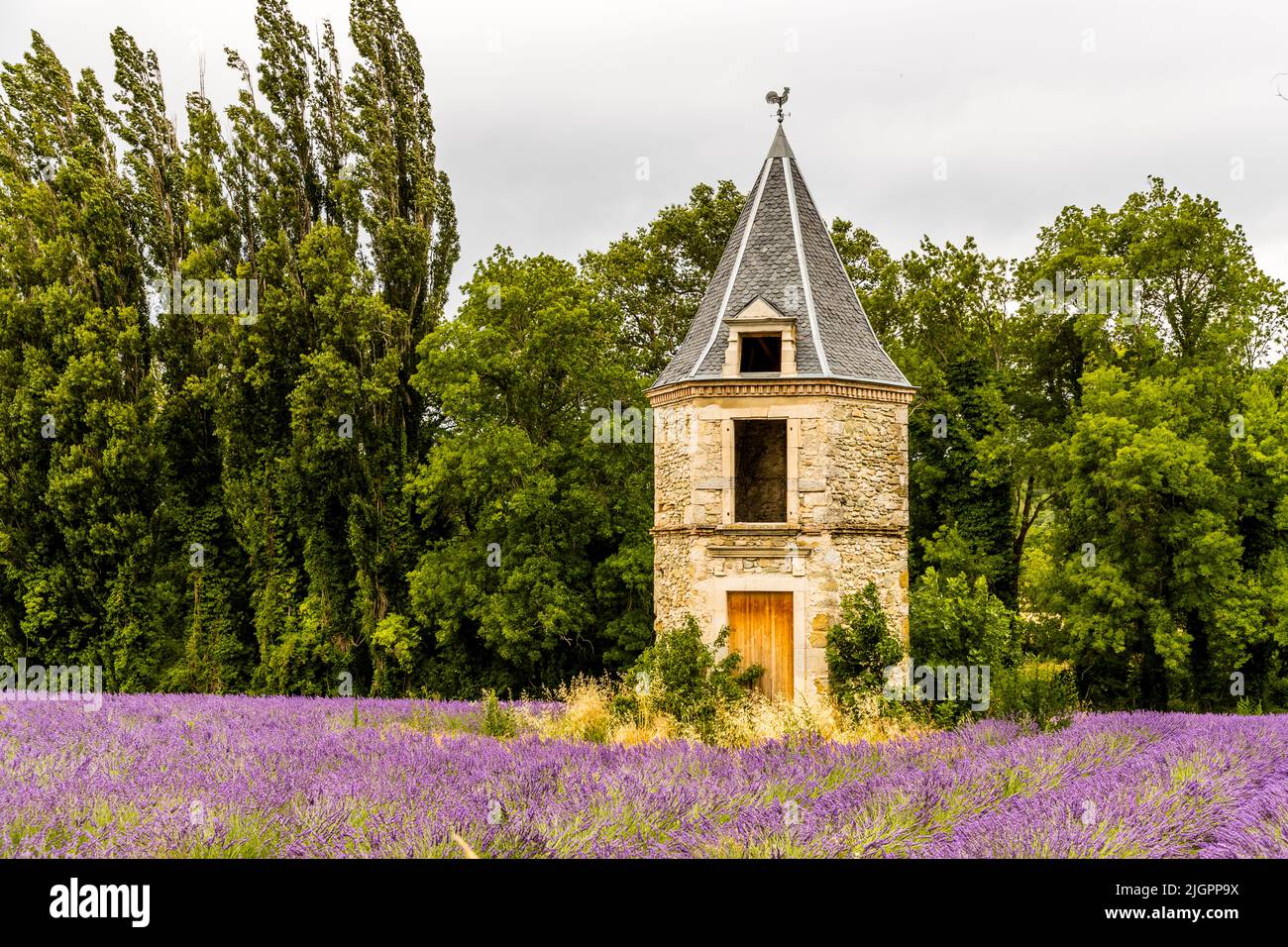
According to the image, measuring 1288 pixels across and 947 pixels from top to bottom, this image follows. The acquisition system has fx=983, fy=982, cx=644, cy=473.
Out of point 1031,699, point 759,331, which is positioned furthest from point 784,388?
point 1031,699

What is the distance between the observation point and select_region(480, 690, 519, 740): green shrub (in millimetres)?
13547

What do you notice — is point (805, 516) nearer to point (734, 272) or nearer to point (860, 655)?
point (860, 655)

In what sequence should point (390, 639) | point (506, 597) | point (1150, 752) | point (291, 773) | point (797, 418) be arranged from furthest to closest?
point (390, 639)
point (506, 597)
point (797, 418)
point (1150, 752)
point (291, 773)

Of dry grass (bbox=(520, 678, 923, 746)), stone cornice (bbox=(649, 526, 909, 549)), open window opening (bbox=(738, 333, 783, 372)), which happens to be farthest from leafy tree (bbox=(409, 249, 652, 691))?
dry grass (bbox=(520, 678, 923, 746))

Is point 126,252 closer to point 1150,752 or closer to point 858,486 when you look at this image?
point 858,486

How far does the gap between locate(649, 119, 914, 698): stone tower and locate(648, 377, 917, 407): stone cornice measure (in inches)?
0.8

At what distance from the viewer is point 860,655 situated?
15.4m

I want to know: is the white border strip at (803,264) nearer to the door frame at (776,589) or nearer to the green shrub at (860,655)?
the door frame at (776,589)

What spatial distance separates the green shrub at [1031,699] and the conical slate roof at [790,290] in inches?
206

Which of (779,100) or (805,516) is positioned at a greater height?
(779,100)

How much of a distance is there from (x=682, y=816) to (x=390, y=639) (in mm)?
18218

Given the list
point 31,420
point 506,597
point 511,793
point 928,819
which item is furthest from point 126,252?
point 928,819

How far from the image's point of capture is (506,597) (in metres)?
22.0

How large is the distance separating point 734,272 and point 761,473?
14.2 ft
